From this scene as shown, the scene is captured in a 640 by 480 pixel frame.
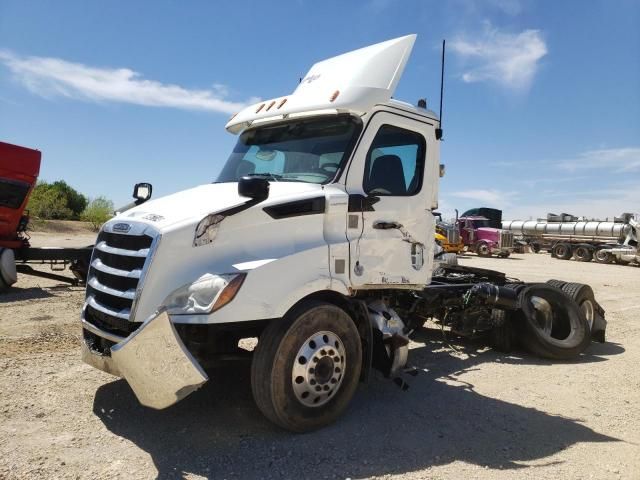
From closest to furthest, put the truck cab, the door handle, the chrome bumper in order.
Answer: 1. the chrome bumper
2. the truck cab
3. the door handle

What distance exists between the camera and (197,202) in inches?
166

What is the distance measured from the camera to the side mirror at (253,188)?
3859mm

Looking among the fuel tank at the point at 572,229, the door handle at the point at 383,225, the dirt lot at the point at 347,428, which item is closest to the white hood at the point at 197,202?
the door handle at the point at 383,225

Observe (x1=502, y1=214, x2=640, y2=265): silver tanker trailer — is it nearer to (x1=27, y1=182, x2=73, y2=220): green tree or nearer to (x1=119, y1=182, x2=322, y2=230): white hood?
(x1=119, y1=182, x2=322, y2=230): white hood

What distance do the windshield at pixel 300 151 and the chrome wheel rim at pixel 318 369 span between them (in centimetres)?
143

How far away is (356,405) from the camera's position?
4.74 meters

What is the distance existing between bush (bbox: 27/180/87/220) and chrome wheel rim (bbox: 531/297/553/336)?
35.2 metres

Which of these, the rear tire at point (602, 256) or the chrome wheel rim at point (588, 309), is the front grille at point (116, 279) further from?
the rear tire at point (602, 256)

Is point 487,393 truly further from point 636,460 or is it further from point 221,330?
point 221,330

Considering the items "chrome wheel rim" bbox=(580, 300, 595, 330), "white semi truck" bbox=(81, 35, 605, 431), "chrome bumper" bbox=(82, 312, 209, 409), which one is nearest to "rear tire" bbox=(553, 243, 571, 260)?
"chrome wheel rim" bbox=(580, 300, 595, 330)

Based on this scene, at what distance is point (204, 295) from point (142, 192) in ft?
7.42

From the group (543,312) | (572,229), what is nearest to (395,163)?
(543,312)

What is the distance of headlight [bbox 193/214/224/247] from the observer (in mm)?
3719

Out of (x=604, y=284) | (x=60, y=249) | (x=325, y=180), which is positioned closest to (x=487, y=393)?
(x=325, y=180)
